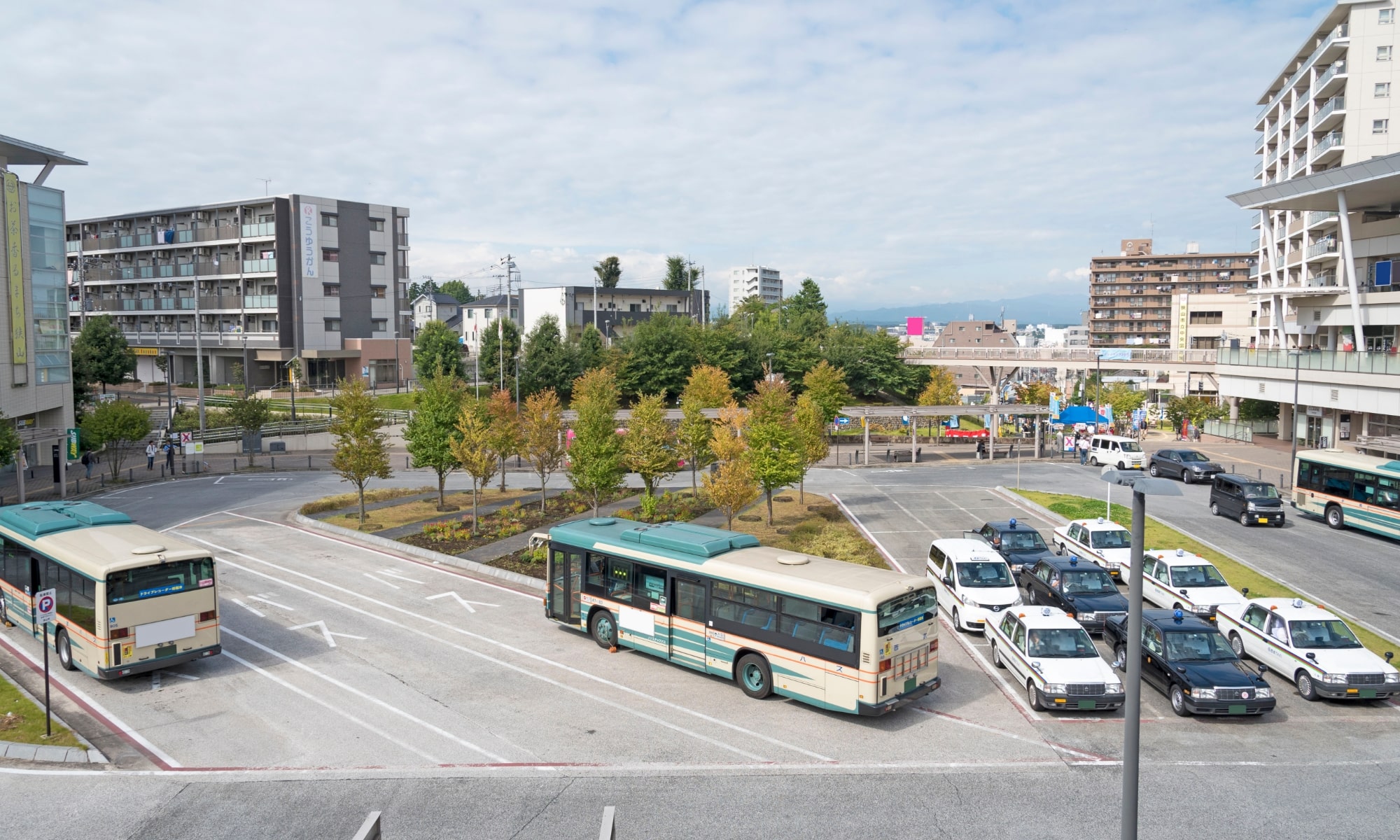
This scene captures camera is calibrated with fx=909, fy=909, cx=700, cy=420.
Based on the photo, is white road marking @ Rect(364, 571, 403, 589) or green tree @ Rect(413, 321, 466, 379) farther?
green tree @ Rect(413, 321, 466, 379)

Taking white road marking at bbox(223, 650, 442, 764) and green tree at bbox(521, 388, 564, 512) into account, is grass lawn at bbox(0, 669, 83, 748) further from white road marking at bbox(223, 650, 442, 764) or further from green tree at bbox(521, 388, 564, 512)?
green tree at bbox(521, 388, 564, 512)

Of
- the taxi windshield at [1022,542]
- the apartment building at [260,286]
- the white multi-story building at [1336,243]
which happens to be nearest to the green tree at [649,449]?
the taxi windshield at [1022,542]

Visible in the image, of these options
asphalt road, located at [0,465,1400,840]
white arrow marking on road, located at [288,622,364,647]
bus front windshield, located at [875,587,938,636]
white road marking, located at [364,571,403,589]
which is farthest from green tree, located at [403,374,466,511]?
bus front windshield, located at [875,587,938,636]

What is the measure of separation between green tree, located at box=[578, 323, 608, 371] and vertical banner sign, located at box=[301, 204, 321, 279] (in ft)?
84.8

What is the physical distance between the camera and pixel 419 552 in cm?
2933

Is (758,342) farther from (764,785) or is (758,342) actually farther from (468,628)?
(764,785)

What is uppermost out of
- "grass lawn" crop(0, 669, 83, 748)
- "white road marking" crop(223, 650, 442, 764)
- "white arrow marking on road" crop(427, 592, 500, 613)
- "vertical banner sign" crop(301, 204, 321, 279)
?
"vertical banner sign" crop(301, 204, 321, 279)

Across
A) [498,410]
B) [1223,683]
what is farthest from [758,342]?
[1223,683]

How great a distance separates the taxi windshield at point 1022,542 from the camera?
2708 cm

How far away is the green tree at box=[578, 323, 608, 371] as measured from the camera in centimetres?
7775

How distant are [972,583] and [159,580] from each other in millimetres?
17634

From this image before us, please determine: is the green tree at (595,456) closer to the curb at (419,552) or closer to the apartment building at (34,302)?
the curb at (419,552)

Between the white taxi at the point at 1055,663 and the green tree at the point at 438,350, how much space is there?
68.1 metres

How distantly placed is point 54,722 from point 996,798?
50.7ft
